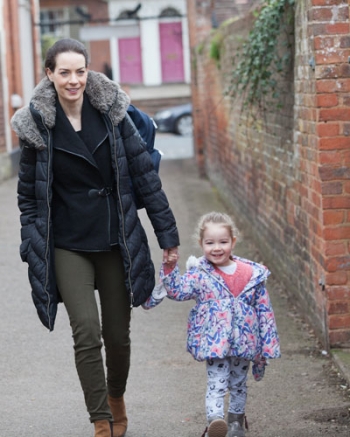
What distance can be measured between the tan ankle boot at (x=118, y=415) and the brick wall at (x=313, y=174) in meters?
1.75

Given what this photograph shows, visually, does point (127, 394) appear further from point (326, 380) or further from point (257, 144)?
point (257, 144)

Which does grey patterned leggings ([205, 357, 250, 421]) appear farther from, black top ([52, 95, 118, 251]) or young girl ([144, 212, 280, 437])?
black top ([52, 95, 118, 251])

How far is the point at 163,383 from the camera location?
19.0ft

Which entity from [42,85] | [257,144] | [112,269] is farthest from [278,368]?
[257,144]

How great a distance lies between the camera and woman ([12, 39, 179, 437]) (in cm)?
446

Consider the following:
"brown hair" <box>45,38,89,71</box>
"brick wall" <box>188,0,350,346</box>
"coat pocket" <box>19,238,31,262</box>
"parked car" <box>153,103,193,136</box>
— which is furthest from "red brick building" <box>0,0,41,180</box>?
"brown hair" <box>45,38,89,71</box>

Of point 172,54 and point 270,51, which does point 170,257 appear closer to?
point 270,51

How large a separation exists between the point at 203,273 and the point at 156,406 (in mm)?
1113

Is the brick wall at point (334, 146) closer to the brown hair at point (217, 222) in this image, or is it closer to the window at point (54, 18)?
the brown hair at point (217, 222)

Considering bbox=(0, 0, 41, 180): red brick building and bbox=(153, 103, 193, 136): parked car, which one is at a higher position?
bbox=(0, 0, 41, 180): red brick building

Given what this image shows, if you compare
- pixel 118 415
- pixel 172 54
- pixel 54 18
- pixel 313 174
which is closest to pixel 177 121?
A: pixel 172 54

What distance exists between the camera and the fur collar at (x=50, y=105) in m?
4.45

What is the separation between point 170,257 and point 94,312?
0.43 metres

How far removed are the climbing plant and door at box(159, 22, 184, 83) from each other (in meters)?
31.8
